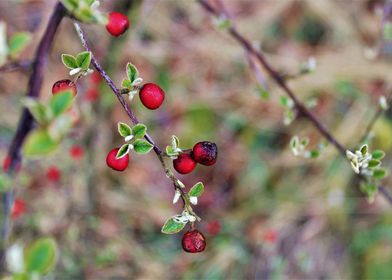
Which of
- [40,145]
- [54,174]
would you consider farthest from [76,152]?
[40,145]

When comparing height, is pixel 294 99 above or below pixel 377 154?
above

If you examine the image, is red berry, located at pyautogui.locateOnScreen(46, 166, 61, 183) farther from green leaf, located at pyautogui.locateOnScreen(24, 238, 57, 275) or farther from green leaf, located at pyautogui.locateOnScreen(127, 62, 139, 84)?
green leaf, located at pyautogui.locateOnScreen(24, 238, 57, 275)

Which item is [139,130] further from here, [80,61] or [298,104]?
[298,104]

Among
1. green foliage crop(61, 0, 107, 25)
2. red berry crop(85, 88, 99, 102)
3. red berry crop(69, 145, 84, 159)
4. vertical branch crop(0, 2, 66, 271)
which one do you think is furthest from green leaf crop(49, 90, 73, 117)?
red berry crop(69, 145, 84, 159)

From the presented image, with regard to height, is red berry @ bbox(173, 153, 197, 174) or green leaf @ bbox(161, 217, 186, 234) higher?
red berry @ bbox(173, 153, 197, 174)

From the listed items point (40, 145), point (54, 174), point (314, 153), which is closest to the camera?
point (40, 145)
